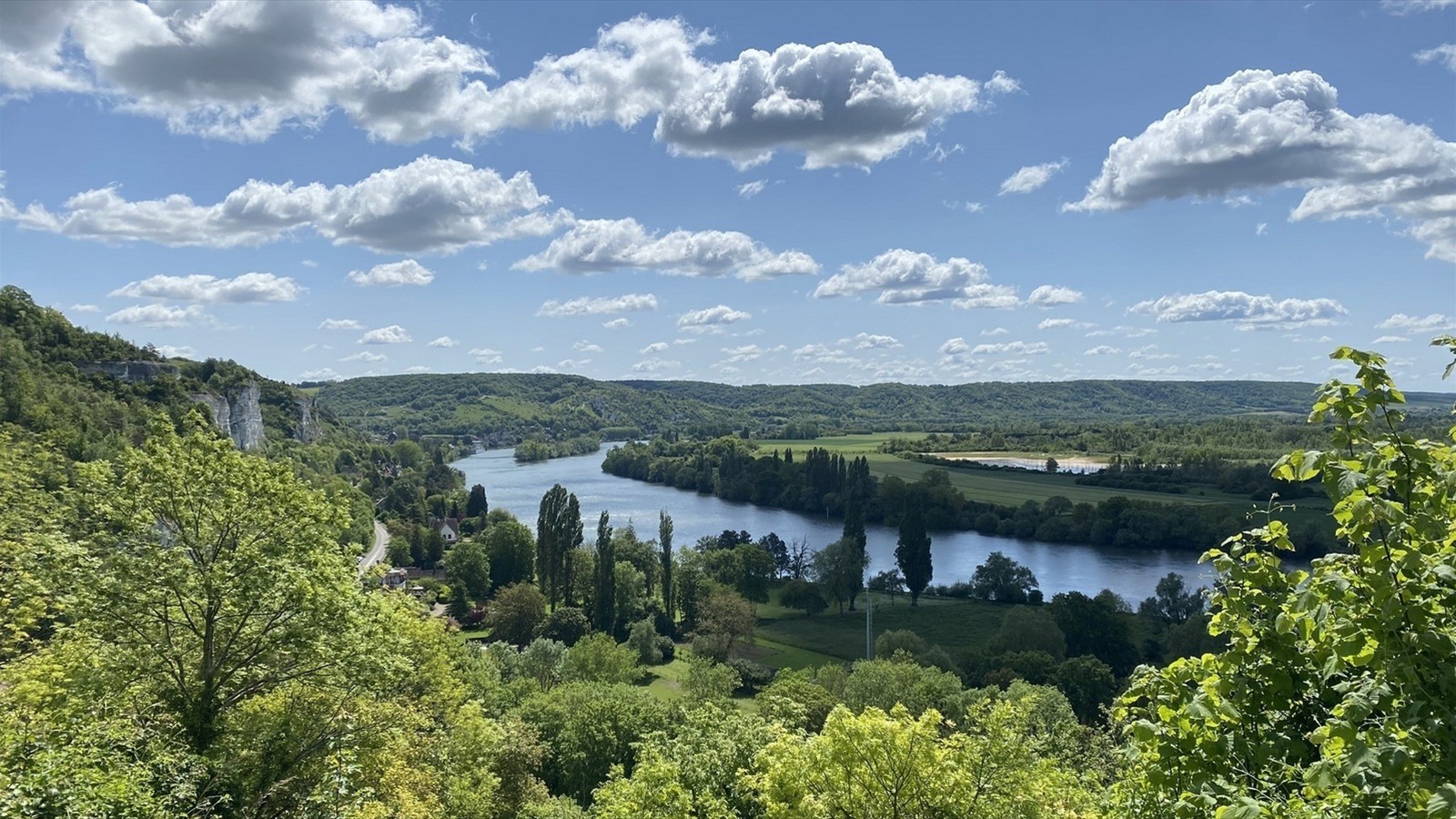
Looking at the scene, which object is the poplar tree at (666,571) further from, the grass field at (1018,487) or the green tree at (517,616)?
the grass field at (1018,487)


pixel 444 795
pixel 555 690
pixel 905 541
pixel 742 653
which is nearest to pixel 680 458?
pixel 905 541

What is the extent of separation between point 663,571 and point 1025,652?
82.3 ft

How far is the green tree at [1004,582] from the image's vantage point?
58.1 meters

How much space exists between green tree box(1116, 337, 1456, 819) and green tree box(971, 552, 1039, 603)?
57.0 metres

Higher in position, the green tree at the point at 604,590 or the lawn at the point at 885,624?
the green tree at the point at 604,590

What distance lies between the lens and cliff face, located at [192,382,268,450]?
71750 millimetres

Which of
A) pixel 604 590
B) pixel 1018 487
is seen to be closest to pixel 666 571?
pixel 604 590

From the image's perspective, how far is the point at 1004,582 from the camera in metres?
59.2

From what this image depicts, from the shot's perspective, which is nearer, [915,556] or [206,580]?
[206,580]

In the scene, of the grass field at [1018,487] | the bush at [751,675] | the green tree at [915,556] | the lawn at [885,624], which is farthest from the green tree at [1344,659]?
the grass field at [1018,487]

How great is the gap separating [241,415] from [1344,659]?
305ft

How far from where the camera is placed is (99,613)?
9930mm

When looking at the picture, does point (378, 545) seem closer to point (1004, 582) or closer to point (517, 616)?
point (517, 616)

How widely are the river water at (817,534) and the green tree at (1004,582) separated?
344 centimetres
